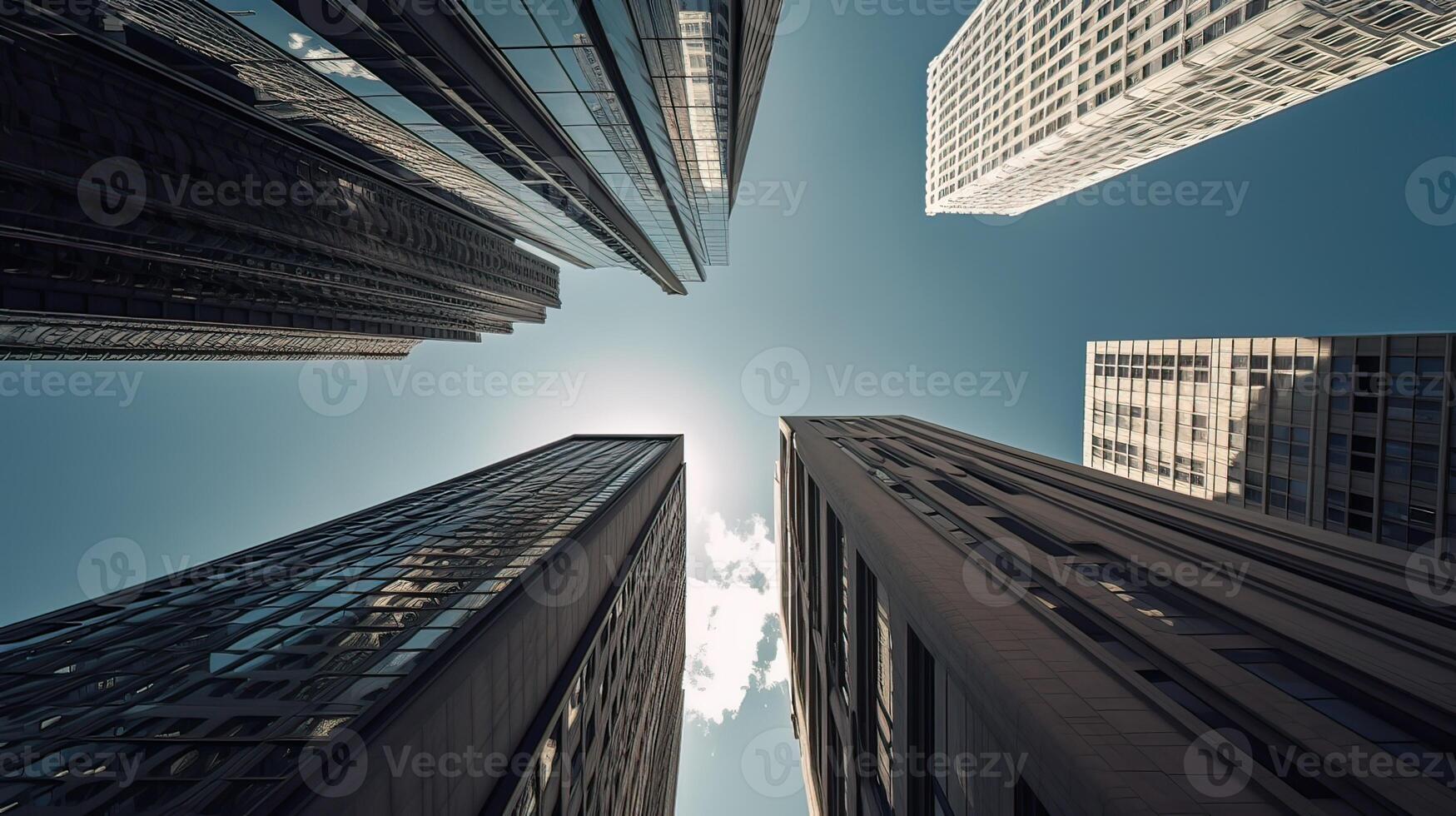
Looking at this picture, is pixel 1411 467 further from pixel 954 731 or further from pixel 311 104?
pixel 311 104

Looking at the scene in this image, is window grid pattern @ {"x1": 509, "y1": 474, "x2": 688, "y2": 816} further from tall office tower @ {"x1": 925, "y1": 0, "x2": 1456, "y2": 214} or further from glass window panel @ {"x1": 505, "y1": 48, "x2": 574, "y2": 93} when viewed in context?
tall office tower @ {"x1": 925, "y1": 0, "x2": 1456, "y2": 214}

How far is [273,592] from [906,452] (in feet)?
126

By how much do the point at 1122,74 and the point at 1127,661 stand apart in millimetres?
50855

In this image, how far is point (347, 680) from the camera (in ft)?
36.9

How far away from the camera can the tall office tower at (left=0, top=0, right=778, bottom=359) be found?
52.3 ft

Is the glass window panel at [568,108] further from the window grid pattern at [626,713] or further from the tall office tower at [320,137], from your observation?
the window grid pattern at [626,713]

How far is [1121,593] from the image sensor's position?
15750 mm

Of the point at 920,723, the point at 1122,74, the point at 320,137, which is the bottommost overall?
the point at 920,723

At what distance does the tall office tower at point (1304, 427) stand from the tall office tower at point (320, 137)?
42364 millimetres

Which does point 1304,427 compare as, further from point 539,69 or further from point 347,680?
point 347,680

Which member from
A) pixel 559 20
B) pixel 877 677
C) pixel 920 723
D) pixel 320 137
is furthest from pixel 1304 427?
pixel 320 137

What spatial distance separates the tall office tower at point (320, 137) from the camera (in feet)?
52.3

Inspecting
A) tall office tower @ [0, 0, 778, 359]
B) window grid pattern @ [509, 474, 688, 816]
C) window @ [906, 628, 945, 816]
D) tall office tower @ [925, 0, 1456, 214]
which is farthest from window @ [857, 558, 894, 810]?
tall office tower @ [925, 0, 1456, 214]

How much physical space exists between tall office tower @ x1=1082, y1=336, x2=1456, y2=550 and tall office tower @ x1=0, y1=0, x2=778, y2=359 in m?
42.4
